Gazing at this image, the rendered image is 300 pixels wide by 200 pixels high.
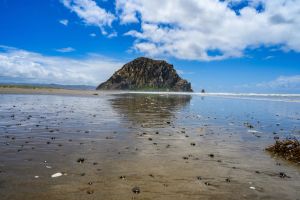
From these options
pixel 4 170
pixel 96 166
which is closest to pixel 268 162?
pixel 96 166

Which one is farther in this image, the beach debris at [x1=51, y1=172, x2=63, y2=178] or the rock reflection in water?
the rock reflection in water

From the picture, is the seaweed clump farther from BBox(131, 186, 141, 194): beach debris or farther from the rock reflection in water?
the rock reflection in water

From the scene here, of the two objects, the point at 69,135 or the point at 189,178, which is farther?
the point at 69,135

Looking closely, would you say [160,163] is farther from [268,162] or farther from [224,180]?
[268,162]

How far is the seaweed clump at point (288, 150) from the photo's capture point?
14.2 metres

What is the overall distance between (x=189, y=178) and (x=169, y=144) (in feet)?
18.6

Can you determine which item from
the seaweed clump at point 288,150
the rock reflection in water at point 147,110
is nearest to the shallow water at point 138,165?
the seaweed clump at point 288,150

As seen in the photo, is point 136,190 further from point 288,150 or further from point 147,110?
point 147,110

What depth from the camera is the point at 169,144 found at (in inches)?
644

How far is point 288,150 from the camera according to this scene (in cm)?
1501

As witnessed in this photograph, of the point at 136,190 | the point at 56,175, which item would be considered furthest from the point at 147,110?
the point at 136,190

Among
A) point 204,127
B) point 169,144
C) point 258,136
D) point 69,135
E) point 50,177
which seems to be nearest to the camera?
point 50,177

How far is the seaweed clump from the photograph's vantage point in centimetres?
1425

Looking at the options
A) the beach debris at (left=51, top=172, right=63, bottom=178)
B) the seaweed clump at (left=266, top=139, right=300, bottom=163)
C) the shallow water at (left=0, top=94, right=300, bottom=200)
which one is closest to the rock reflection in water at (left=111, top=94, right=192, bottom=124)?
the shallow water at (left=0, top=94, right=300, bottom=200)
